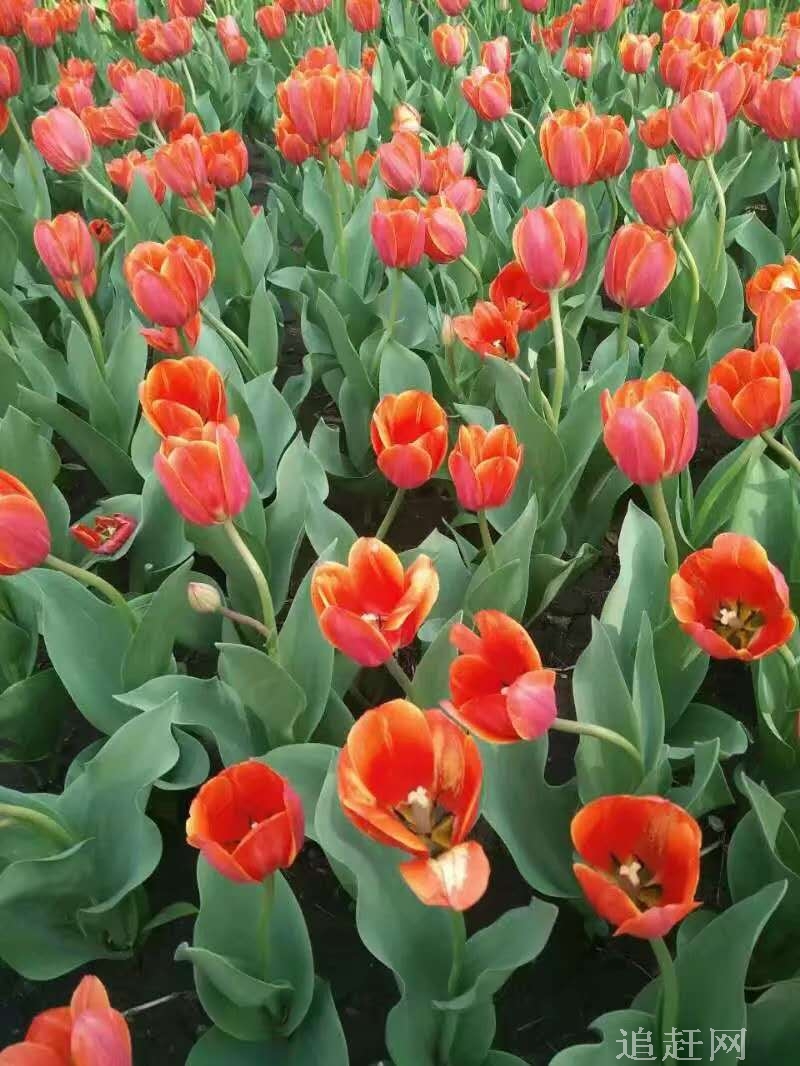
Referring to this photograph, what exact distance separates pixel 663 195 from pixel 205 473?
3.10ft

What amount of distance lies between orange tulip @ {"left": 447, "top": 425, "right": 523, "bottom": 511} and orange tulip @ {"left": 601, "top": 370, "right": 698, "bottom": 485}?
13cm

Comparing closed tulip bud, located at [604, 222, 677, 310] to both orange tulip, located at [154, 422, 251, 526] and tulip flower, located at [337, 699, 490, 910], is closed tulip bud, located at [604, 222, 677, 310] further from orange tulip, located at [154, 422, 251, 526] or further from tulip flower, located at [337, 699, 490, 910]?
tulip flower, located at [337, 699, 490, 910]

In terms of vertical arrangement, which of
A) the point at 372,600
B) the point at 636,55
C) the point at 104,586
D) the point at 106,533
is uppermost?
the point at 636,55

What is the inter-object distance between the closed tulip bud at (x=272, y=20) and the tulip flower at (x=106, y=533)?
86.3 inches

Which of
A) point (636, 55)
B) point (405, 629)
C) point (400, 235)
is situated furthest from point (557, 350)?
point (636, 55)

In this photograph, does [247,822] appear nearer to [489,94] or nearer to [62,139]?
[62,139]

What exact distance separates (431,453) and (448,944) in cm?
52

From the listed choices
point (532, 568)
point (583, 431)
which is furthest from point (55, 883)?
→ point (583, 431)

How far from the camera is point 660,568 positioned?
1175 mm

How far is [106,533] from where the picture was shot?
1.37m

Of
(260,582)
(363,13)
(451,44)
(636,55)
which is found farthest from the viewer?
(363,13)

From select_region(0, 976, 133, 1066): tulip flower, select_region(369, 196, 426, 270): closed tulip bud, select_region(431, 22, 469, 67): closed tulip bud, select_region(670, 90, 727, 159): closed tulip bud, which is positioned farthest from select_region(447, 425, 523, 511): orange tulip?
select_region(431, 22, 469, 67): closed tulip bud

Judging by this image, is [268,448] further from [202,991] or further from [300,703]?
[202,991]

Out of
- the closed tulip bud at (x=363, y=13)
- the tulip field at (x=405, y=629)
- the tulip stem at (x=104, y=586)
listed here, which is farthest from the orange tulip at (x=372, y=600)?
the closed tulip bud at (x=363, y=13)
